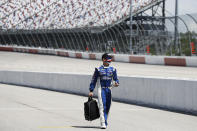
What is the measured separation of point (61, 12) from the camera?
4822 centimetres

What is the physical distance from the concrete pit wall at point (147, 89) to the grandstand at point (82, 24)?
846cm

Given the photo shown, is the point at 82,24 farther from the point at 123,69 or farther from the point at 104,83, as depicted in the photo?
the point at 104,83

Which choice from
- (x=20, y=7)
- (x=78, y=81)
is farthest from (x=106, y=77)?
(x=20, y=7)

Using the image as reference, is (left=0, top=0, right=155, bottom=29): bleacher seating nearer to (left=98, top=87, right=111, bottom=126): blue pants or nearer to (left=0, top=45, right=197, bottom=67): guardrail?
(left=0, top=45, right=197, bottom=67): guardrail

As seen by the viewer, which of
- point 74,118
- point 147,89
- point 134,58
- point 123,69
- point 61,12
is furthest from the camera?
point 61,12

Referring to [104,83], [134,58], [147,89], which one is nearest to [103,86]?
[104,83]

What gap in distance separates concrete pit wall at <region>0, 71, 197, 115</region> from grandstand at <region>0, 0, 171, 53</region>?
333 inches

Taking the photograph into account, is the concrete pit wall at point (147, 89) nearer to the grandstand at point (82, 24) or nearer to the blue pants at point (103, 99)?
the blue pants at point (103, 99)

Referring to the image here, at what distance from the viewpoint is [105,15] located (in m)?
37.8

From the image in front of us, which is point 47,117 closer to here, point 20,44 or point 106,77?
point 106,77

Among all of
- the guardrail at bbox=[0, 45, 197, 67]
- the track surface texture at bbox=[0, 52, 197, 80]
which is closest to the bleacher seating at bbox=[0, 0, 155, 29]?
the guardrail at bbox=[0, 45, 197, 67]

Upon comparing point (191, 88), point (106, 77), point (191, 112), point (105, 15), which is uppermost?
point (105, 15)

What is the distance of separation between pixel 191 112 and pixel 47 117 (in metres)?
3.26

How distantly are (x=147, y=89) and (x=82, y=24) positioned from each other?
95.6ft
